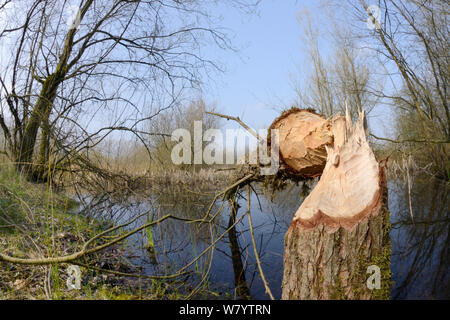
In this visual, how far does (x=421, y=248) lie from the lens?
3.11m

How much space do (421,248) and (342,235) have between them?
7.76 ft

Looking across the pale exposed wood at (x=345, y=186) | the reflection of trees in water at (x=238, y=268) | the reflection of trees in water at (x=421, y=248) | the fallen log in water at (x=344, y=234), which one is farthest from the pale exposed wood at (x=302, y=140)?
the reflection of trees in water at (x=421, y=248)

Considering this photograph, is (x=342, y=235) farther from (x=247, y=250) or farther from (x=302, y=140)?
(x=247, y=250)

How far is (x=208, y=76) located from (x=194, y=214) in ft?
6.61

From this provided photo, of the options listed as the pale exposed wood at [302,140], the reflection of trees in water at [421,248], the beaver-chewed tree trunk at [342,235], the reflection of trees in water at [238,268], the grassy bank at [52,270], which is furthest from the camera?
the reflection of trees in water at [421,248]

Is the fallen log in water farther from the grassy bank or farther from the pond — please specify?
the grassy bank

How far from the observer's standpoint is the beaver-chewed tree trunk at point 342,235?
1.36 metres

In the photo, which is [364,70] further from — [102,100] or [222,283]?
[222,283]

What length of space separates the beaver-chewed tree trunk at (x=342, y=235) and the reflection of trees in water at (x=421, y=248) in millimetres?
1081

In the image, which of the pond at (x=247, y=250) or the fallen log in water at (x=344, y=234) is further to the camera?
the pond at (x=247, y=250)

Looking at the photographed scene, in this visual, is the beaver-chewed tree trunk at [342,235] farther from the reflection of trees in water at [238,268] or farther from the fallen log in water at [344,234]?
the reflection of trees in water at [238,268]

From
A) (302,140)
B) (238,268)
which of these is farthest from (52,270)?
(302,140)

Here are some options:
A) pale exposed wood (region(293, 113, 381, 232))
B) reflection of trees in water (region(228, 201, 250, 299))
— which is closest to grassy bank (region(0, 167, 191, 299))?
reflection of trees in water (region(228, 201, 250, 299))

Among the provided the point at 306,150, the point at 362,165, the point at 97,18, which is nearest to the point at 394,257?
the point at 306,150
